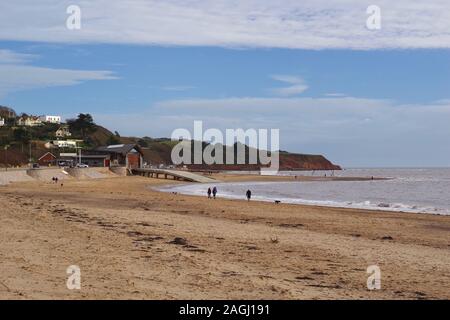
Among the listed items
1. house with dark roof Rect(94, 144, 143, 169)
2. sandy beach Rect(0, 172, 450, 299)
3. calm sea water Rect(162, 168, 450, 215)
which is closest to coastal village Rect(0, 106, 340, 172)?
house with dark roof Rect(94, 144, 143, 169)

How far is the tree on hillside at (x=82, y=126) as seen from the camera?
16075 cm

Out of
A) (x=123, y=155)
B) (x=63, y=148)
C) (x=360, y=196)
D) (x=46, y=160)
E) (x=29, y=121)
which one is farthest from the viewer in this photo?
(x=29, y=121)

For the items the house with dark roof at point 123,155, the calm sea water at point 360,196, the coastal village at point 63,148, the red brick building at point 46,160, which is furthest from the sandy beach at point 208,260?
the red brick building at point 46,160

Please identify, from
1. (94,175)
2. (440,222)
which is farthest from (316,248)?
(94,175)

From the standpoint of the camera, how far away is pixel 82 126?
16250 centimetres

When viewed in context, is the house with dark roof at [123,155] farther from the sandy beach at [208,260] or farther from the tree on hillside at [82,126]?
the sandy beach at [208,260]

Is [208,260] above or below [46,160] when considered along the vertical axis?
below

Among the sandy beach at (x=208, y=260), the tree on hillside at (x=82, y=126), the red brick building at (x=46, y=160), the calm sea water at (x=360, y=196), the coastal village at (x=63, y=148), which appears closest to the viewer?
the sandy beach at (x=208, y=260)

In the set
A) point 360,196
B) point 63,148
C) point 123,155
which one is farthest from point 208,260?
point 63,148

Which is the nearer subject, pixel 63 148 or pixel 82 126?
pixel 63 148

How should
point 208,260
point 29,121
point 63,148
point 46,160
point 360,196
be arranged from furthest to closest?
point 29,121 → point 63,148 → point 46,160 → point 360,196 → point 208,260

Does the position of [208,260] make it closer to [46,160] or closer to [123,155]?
[123,155]
